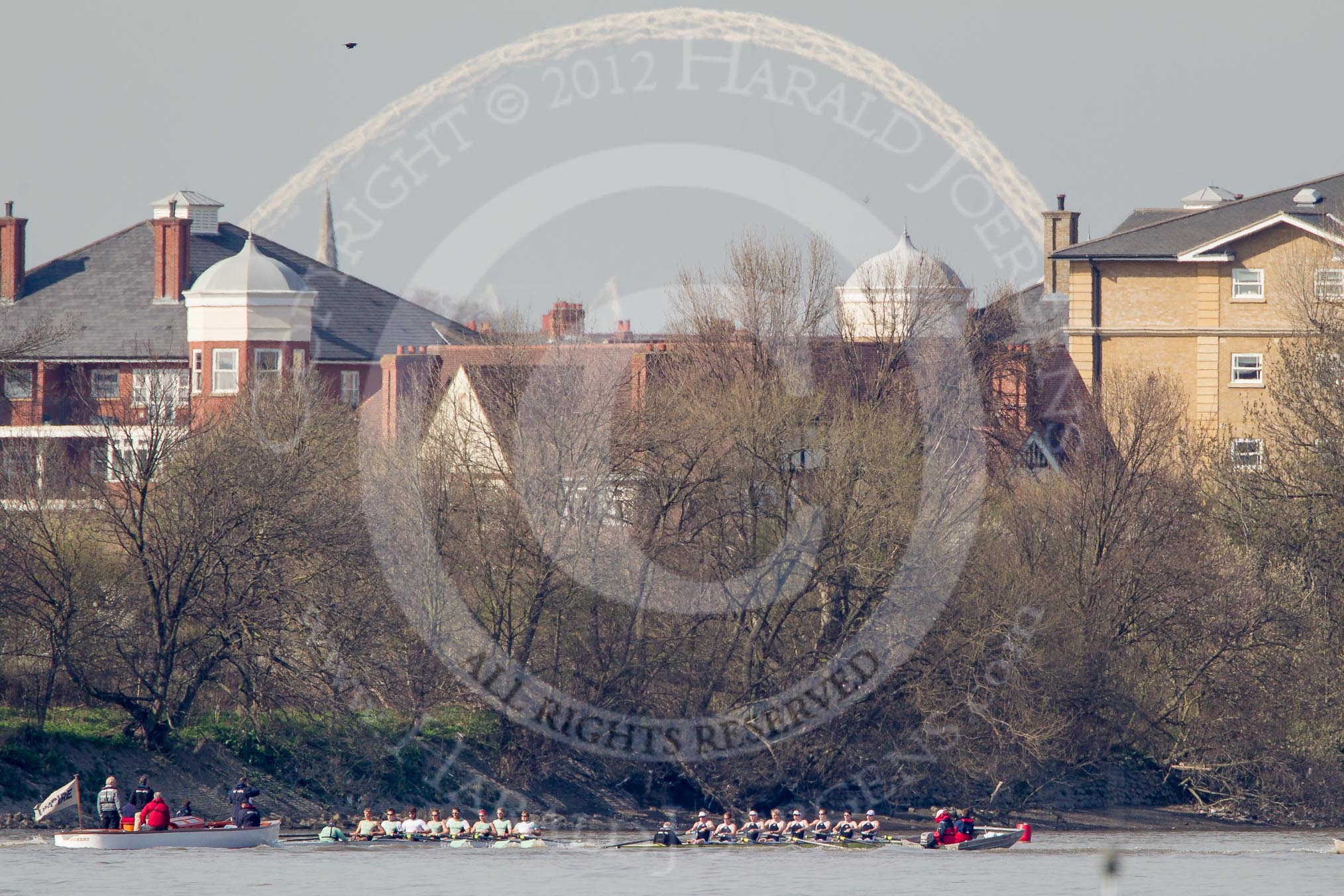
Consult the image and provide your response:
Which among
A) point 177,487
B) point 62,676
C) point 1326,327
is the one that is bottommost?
point 62,676

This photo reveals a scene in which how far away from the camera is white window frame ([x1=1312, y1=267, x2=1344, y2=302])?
63969 mm

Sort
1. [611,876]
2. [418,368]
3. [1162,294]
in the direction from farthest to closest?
[1162,294] < [418,368] < [611,876]

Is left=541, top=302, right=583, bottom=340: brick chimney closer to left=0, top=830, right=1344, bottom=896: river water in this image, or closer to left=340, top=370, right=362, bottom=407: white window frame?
left=340, top=370, right=362, bottom=407: white window frame

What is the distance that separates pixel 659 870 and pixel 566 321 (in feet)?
100

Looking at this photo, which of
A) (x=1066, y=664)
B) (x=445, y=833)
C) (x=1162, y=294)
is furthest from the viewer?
(x=1162, y=294)

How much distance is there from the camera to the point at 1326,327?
6150cm

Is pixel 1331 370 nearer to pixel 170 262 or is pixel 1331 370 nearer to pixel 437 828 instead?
pixel 437 828

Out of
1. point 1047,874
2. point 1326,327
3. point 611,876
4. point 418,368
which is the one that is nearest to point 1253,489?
point 1326,327

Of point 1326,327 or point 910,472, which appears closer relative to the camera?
point 910,472

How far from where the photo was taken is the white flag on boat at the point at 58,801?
47812 mm

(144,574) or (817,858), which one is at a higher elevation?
(144,574)

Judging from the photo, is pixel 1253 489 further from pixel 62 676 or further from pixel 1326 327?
pixel 62 676

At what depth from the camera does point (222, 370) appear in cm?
7681

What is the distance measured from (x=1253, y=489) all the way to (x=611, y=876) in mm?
24466
